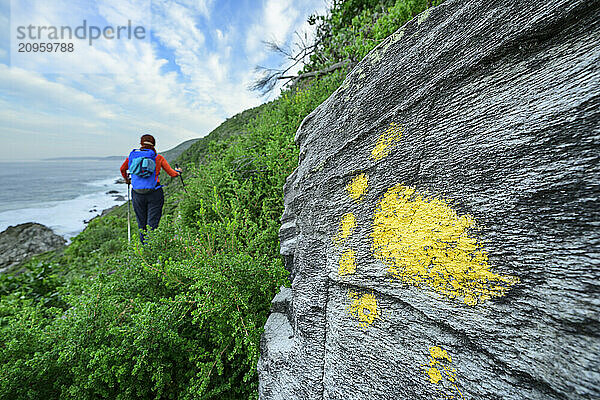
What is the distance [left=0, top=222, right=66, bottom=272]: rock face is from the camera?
1641 cm

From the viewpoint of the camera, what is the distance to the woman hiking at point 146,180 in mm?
5215

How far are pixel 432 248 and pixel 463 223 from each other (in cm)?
24

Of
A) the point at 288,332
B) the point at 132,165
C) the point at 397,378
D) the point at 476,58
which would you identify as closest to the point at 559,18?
the point at 476,58

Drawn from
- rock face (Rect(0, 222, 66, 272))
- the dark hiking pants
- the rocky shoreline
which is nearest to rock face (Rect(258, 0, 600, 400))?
the dark hiking pants

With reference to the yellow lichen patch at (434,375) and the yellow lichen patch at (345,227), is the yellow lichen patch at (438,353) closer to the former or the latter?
the yellow lichen patch at (434,375)

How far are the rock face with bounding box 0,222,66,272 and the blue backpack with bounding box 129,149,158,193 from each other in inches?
712

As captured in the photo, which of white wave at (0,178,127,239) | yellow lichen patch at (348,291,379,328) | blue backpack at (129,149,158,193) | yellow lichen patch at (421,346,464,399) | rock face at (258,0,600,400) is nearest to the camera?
rock face at (258,0,600,400)

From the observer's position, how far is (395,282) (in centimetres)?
171

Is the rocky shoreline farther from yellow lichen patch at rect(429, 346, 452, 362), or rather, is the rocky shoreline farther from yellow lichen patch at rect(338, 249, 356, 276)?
yellow lichen patch at rect(429, 346, 452, 362)

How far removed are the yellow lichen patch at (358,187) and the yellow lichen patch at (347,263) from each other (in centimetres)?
47

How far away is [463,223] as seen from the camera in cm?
146

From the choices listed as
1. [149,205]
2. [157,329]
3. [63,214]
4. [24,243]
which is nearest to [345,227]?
[157,329]

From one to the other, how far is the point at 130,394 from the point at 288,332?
5.73ft

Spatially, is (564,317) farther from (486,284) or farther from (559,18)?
(559,18)
